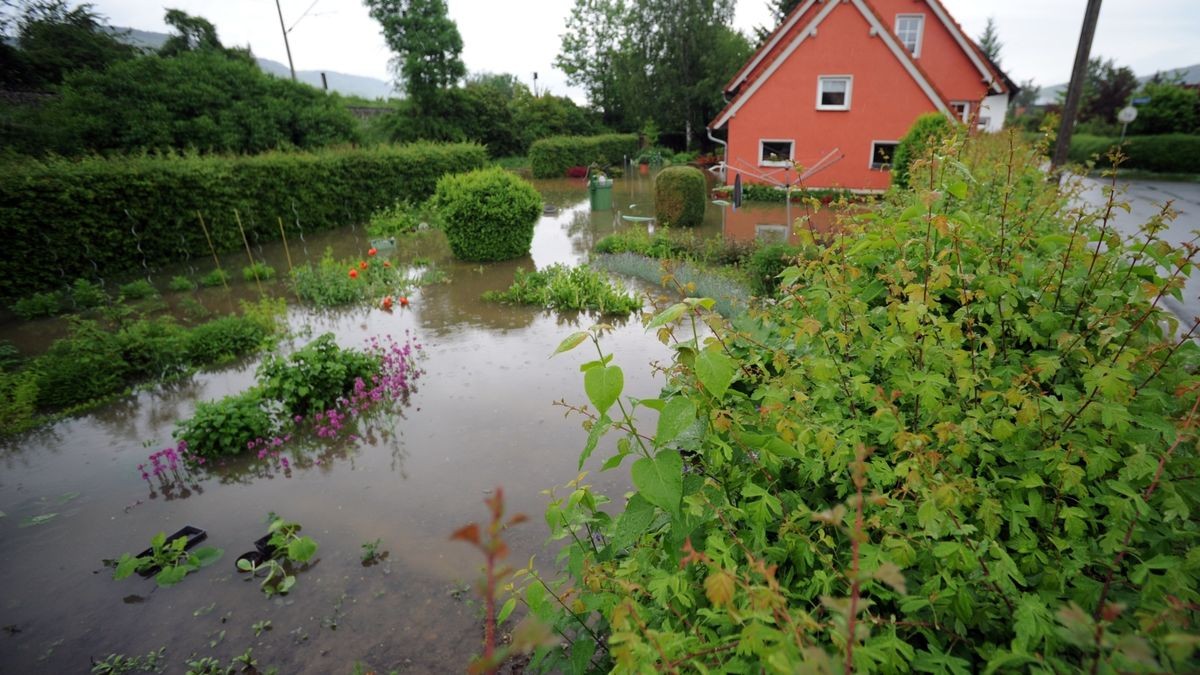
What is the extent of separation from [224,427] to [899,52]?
2034 centimetres

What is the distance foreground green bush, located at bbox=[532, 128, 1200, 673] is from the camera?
1.18m

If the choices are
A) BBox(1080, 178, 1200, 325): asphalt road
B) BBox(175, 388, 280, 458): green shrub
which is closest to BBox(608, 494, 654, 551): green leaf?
BBox(1080, 178, 1200, 325): asphalt road

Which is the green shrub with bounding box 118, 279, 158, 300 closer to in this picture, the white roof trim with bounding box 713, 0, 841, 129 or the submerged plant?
the submerged plant

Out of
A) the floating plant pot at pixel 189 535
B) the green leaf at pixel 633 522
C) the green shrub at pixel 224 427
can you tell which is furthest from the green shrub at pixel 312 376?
the green leaf at pixel 633 522

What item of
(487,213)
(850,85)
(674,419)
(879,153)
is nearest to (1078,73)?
(879,153)

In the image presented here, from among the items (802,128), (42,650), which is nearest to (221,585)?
(42,650)

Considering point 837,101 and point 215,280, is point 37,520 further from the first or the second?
point 837,101

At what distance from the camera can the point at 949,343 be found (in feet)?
6.03

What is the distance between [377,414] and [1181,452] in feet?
18.9

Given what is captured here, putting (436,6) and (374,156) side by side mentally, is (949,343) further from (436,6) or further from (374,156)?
(436,6)

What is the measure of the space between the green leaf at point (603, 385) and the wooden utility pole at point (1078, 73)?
541 inches

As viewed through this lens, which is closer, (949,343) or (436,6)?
(949,343)

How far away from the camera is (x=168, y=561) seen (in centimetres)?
364

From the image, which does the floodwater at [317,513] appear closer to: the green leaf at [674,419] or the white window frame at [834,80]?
the green leaf at [674,419]
